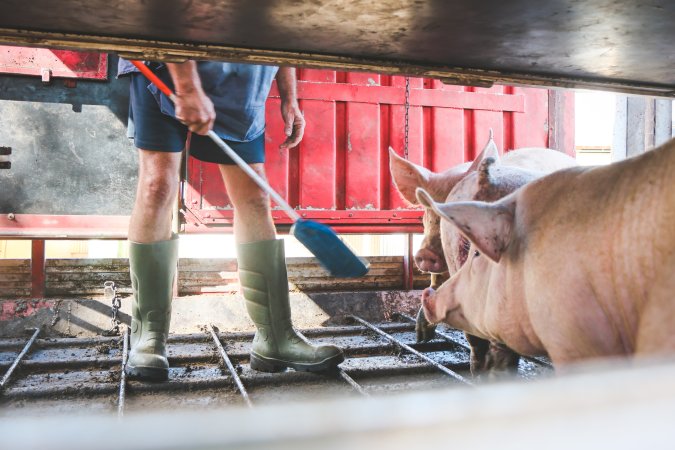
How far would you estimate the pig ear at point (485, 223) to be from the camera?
1.60 metres

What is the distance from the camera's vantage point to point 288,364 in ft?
10.1

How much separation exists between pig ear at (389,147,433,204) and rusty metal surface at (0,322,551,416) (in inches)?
38.0

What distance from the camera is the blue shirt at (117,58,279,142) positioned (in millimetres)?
3154

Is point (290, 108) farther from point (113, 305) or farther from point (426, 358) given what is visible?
point (113, 305)

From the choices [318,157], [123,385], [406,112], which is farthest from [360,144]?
[123,385]

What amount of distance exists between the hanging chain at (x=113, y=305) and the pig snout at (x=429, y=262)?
238cm

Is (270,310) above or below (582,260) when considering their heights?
below

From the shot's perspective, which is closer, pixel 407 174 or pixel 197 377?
pixel 197 377

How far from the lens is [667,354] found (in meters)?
1.09

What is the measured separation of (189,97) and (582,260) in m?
1.96

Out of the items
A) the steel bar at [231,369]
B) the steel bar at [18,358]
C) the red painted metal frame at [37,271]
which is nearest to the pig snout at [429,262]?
the steel bar at [231,369]

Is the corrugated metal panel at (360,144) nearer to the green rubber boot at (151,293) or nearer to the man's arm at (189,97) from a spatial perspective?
the green rubber boot at (151,293)

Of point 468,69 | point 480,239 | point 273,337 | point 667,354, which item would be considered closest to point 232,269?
point 273,337

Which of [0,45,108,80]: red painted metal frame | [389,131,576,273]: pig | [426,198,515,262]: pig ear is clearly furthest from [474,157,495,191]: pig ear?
[0,45,108,80]: red painted metal frame
